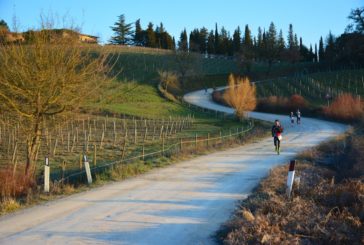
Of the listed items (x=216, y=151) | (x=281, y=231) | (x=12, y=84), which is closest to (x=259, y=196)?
(x=281, y=231)

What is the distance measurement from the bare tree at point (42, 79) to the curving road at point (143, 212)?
398cm

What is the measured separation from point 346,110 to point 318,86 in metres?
30.4

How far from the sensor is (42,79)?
48.9ft

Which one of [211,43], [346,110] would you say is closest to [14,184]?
[346,110]

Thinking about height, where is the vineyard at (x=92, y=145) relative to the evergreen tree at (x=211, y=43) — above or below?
below

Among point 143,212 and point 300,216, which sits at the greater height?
point 300,216

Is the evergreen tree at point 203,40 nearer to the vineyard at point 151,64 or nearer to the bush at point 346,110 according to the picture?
the vineyard at point 151,64

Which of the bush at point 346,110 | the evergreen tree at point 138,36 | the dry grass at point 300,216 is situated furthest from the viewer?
the evergreen tree at point 138,36

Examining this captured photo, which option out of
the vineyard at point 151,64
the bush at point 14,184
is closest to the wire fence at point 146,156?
the bush at point 14,184

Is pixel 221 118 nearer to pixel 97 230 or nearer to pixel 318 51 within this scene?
pixel 97 230

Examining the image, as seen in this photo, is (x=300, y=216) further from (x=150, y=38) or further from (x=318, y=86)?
(x=150, y=38)

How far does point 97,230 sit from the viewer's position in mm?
8109

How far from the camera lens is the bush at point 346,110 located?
4572 cm

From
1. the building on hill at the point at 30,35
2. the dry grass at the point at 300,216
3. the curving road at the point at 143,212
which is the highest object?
the building on hill at the point at 30,35
